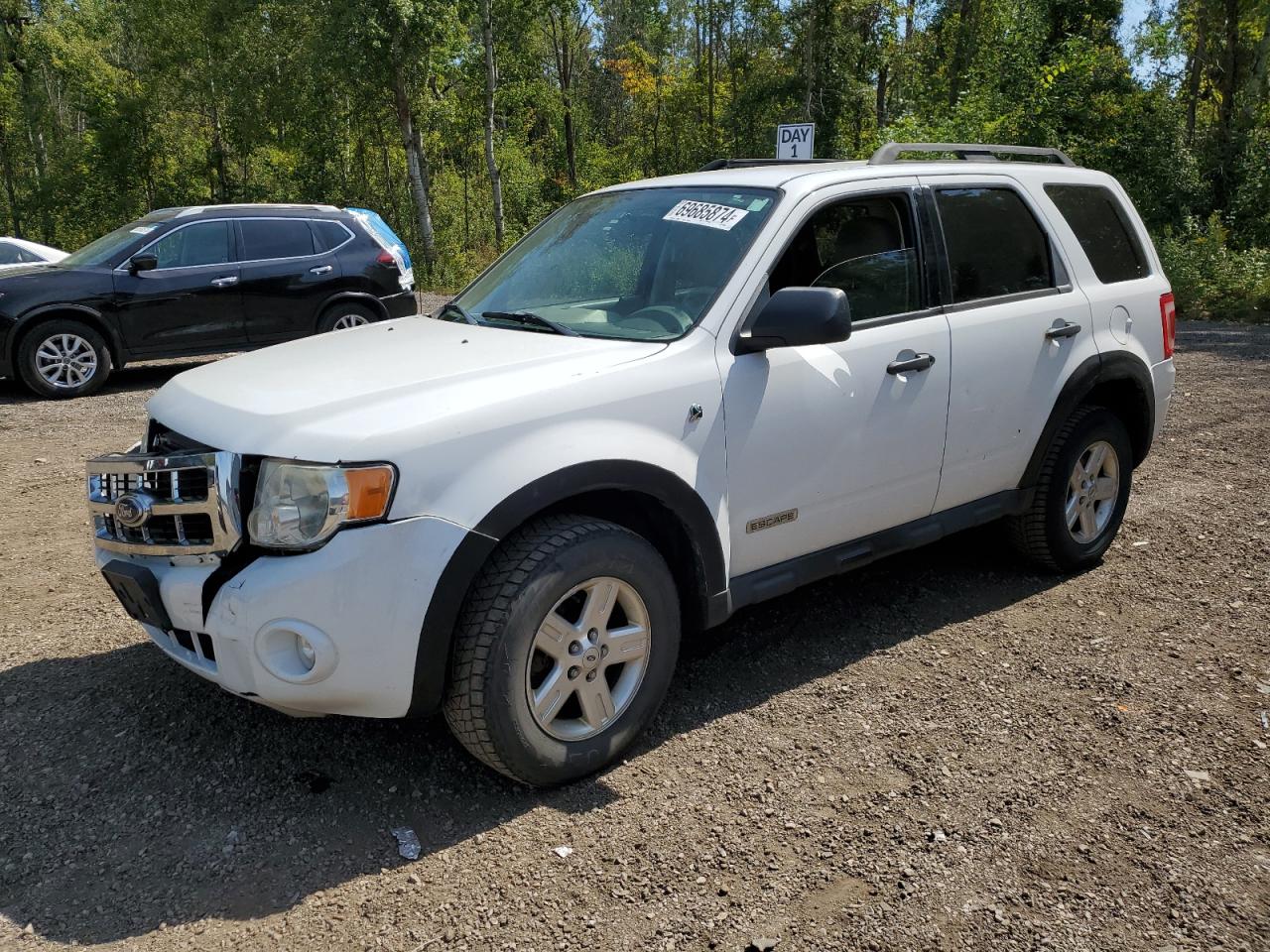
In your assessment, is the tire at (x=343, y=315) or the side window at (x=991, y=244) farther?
the tire at (x=343, y=315)

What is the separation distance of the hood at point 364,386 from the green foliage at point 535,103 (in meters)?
15.4

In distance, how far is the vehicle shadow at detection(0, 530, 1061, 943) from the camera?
2.78 m

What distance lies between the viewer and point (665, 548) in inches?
136

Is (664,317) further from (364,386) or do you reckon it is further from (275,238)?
(275,238)

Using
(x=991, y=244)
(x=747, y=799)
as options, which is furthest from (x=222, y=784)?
(x=991, y=244)

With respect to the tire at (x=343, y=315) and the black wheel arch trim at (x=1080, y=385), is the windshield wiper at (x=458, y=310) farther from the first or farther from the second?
the tire at (x=343, y=315)

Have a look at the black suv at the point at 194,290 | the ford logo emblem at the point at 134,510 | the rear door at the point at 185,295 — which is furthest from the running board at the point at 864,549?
the rear door at the point at 185,295

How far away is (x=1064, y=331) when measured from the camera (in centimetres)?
450

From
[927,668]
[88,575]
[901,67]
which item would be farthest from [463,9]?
[927,668]

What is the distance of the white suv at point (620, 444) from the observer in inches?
110

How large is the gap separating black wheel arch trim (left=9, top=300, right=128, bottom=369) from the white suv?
293 inches

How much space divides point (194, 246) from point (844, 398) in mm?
9066

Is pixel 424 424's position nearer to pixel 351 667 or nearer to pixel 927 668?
pixel 351 667

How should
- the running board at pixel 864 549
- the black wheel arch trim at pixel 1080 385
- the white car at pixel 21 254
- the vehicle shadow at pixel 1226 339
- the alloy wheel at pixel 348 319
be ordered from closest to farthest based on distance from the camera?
the running board at pixel 864 549 → the black wheel arch trim at pixel 1080 385 → the alloy wheel at pixel 348 319 → the vehicle shadow at pixel 1226 339 → the white car at pixel 21 254
